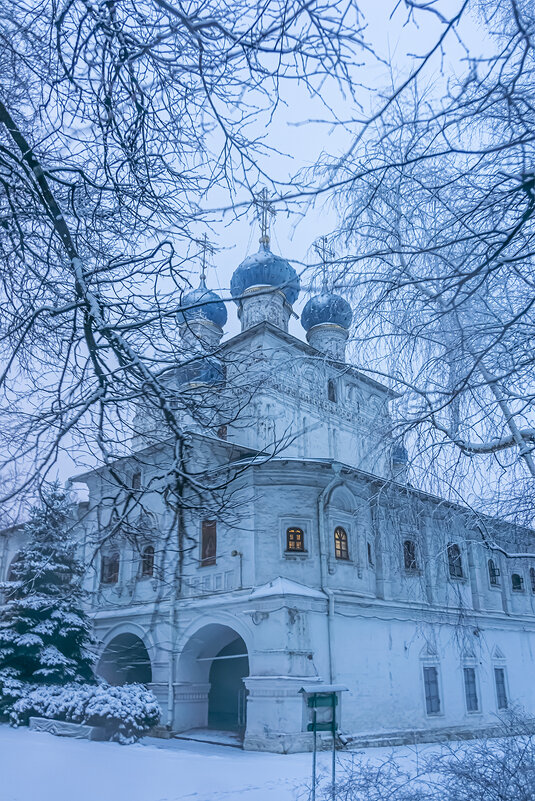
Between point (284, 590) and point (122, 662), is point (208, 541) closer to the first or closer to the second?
point (284, 590)

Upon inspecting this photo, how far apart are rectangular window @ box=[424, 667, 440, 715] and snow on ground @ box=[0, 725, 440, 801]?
387cm

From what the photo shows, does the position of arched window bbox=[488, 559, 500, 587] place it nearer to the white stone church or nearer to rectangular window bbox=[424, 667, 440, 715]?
the white stone church

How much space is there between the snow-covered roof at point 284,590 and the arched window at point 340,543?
1335mm

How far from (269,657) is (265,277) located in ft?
38.7

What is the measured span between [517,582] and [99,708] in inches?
600

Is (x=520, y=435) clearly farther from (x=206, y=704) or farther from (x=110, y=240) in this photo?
(x=206, y=704)

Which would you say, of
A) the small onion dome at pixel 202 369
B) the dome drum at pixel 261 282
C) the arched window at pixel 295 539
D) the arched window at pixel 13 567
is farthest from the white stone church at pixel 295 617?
the small onion dome at pixel 202 369

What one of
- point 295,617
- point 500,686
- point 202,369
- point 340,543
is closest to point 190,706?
point 295,617

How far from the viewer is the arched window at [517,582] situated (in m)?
22.4

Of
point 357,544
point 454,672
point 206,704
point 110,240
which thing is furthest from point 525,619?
point 110,240

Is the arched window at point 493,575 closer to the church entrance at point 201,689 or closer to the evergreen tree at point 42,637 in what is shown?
the church entrance at point 201,689

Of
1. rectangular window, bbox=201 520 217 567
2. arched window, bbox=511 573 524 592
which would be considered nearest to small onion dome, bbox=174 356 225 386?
rectangular window, bbox=201 520 217 567

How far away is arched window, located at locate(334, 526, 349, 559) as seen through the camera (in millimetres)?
16266

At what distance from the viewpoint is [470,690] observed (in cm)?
1866
